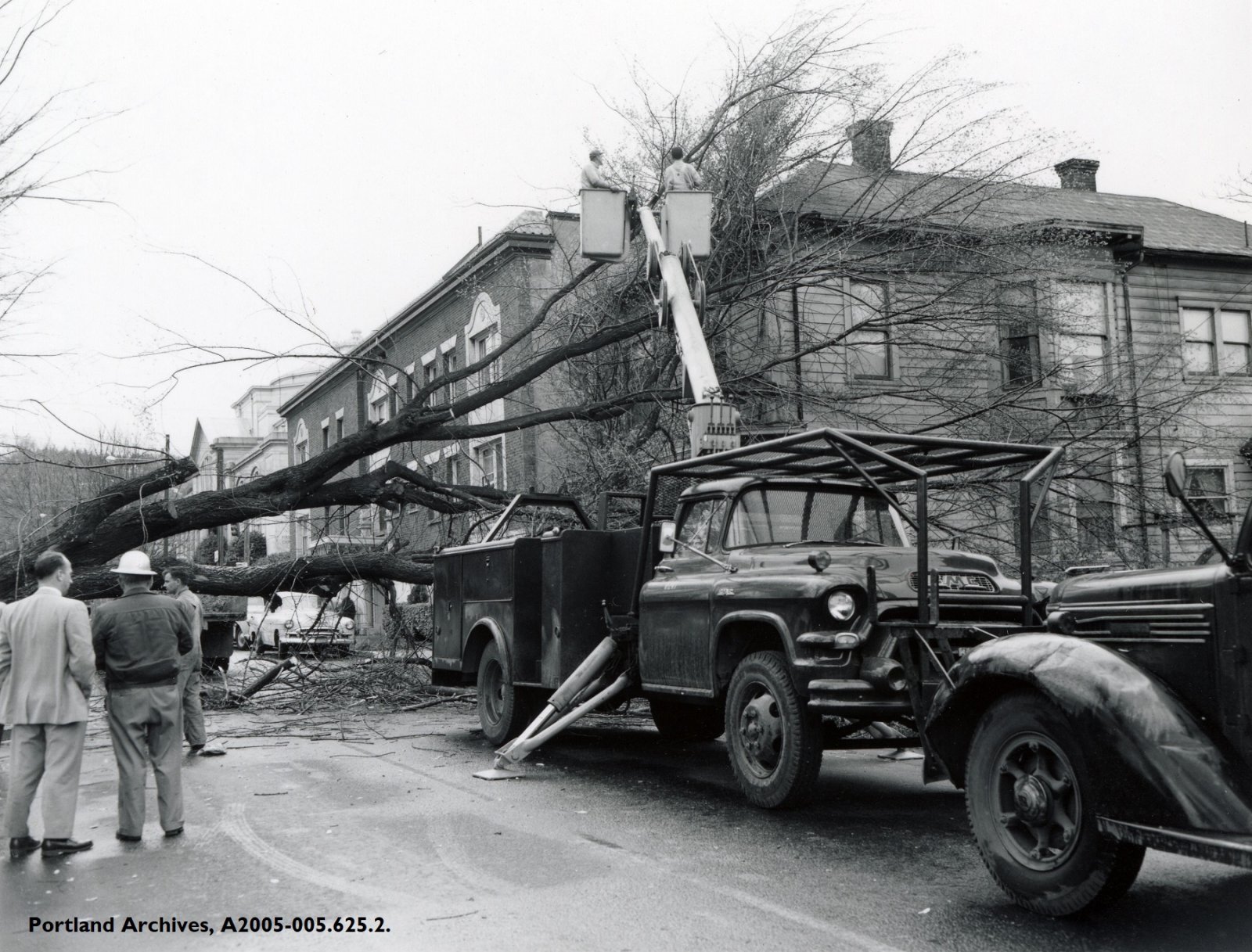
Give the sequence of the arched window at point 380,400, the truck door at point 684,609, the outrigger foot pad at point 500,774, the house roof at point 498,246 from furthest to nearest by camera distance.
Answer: the arched window at point 380,400, the house roof at point 498,246, the outrigger foot pad at point 500,774, the truck door at point 684,609

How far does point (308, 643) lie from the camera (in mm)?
18078

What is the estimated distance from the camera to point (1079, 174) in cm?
2748

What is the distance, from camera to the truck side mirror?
9.27 m

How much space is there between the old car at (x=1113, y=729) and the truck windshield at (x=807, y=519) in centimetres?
306

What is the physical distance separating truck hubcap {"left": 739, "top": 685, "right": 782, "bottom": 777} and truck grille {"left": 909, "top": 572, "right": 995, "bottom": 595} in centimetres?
114

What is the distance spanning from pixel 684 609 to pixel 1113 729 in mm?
4283

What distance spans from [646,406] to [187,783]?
8.59 metres

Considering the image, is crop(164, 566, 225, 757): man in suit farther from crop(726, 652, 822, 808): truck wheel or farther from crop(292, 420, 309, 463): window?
crop(292, 420, 309, 463): window

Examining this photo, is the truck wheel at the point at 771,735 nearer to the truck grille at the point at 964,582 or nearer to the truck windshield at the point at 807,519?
the truck grille at the point at 964,582

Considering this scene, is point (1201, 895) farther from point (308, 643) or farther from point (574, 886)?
point (308, 643)

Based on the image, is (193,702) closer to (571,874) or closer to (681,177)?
(571,874)

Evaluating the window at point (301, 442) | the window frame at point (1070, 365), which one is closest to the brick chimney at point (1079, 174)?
the window frame at point (1070, 365)

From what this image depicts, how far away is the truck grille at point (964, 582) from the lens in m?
7.63

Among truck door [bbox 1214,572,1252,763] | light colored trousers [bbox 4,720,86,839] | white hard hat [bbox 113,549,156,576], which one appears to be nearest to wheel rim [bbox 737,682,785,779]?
truck door [bbox 1214,572,1252,763]
